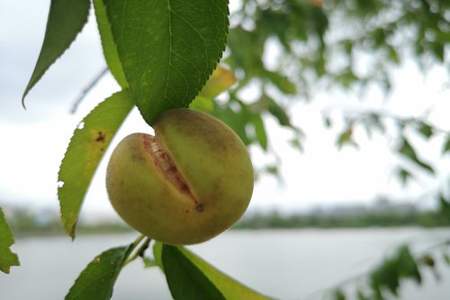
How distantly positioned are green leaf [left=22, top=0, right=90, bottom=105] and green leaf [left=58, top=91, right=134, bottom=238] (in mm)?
97

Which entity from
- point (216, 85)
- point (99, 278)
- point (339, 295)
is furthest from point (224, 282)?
point (339, 295)

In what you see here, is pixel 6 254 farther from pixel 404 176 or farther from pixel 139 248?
pixel 404 176

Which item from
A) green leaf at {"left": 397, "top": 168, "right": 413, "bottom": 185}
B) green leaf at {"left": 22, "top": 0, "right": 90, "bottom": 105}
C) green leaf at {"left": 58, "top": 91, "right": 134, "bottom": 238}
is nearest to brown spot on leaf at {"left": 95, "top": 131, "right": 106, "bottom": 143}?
green leaf at {"left": 58, "top": 91, "right": 134, "bottom": 238}

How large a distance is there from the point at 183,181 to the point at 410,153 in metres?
1.33

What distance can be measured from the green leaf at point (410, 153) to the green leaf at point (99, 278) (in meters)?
1.16

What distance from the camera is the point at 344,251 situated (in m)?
4.35

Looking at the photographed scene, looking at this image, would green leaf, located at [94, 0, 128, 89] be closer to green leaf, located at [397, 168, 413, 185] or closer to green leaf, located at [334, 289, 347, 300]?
green leaf, located at [334, 289, 347, 300]

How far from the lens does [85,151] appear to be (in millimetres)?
432

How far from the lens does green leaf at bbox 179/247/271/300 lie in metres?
0.47

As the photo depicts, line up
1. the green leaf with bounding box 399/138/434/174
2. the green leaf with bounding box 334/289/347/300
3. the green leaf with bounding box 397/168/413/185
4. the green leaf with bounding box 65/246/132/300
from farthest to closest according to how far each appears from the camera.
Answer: the green leaf with bounding box 397/168/413/185, the green leaf with bounding box 334/289/347/300, the green leaf with bounding box 399/138/434/174, the green leaf with bounding box 65/246/132/300

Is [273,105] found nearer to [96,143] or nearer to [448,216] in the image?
[96,143]

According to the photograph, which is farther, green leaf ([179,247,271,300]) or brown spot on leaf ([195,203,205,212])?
green leaf ([179,247,271,300])

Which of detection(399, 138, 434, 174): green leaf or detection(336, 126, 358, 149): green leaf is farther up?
detection(336, 126, 358, 149): green leaf

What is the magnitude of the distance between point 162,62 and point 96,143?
0.14 m
